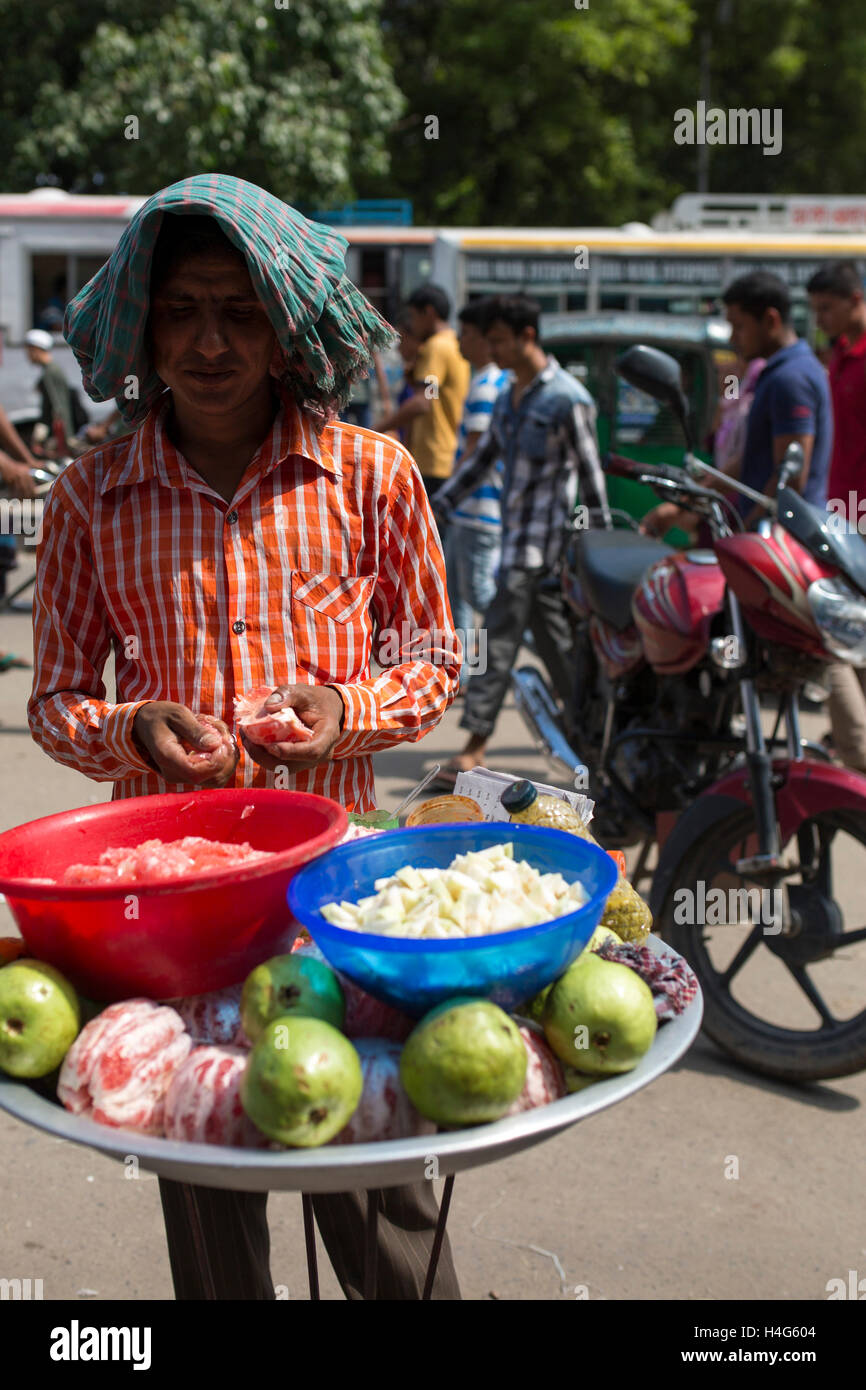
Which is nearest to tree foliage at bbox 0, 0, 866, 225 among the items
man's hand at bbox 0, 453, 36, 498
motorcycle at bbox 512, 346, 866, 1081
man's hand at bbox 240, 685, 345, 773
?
man's hand at bbox 0, 453, 36, 498

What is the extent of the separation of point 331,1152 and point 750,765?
2.42 m

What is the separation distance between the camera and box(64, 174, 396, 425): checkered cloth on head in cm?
167

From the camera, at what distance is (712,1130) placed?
3361 mm

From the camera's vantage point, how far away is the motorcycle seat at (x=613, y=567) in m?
4.47

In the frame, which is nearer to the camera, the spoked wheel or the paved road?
the paved road

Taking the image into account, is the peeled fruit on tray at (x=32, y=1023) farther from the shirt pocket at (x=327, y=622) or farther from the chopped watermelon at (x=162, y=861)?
the shirt pocket at (x=327, y=622)

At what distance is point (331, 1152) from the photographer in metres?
1.22

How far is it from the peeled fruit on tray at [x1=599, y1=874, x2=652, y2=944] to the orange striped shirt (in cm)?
41

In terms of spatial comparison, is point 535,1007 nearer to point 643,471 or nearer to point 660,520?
point 643,471

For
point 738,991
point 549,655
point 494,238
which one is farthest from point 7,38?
point 738,991

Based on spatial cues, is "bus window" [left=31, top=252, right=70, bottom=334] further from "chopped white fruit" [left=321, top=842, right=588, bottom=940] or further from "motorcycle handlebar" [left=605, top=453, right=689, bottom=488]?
"chopped white fruit" [left=321, top=842, right=588, bottom=940]

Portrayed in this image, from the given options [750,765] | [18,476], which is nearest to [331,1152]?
[750,765]
